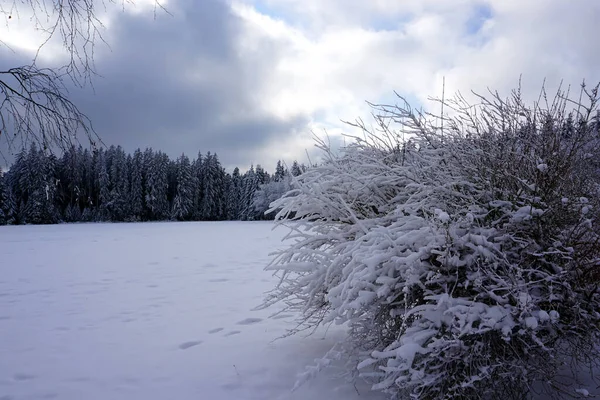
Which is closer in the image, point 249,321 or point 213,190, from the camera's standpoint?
point 249,321

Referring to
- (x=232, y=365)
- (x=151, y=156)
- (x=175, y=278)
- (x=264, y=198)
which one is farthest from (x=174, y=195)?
(x=232, y=365)

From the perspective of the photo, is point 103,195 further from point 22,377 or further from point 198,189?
point 22,377

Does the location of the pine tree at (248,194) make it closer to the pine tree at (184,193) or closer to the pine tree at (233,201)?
the pine tree at (233,201)

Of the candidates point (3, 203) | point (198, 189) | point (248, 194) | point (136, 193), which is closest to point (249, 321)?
point (3, 203)

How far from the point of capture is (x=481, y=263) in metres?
2.55

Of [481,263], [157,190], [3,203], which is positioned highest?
[157,190]

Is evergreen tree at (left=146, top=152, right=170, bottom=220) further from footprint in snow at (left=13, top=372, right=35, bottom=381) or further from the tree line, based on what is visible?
footprint in snow at (left=13, top=372, right=35, bottom=381)

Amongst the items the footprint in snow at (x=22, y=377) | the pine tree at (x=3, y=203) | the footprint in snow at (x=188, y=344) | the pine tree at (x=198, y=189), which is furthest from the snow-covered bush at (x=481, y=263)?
the pine tree at (x=198, y=189)

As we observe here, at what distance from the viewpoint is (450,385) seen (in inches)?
96.5

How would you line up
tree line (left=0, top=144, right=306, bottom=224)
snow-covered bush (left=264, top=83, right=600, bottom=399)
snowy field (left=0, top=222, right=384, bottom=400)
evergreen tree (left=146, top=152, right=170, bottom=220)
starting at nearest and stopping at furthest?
snow-covered bush (left=264, top=83, right=600, bottom=399) < snowy field (left=0, top=222, right=384, bottom=400) < tree line (left=0, top=144, right=306, bottom=224) < evergreen tree (left=146, top=152, right=170, bottom=220)

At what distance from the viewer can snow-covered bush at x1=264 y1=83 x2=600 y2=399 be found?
2.37 meters

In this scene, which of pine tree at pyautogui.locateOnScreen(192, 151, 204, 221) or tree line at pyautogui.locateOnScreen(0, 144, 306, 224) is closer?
tree line at pyautogui.locateOnScreen(0, 144, 306, 224)

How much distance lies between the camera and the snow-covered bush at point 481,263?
237 cm

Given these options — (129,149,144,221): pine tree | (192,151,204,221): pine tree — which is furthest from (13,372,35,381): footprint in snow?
(192,151,204,221): pine tree
